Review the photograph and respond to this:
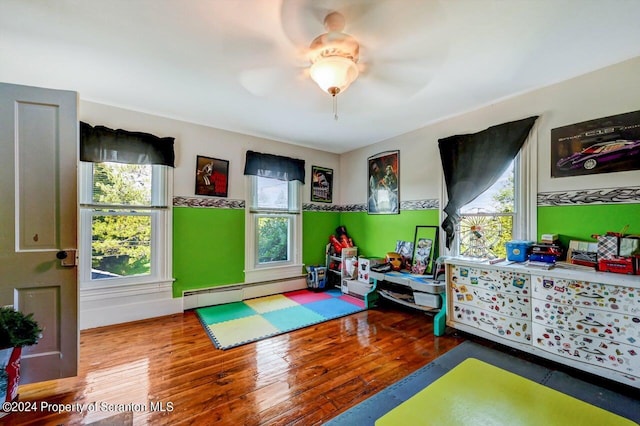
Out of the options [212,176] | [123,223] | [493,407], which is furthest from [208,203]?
[493,407]

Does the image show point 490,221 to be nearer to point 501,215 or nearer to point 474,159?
point 501,215

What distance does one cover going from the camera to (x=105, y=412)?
1.65m

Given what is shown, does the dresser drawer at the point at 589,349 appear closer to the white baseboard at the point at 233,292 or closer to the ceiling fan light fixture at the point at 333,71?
the ceiling fan light fixture at the point at 333,71

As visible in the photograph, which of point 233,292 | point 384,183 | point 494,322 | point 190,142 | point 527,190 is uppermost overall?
point 190,142

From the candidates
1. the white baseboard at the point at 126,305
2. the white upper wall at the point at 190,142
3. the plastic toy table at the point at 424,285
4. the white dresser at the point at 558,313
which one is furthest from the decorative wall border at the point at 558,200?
the white baseboard at the point at 126,305

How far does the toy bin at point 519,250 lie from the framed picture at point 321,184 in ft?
9.58

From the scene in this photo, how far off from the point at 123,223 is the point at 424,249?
3709 mm

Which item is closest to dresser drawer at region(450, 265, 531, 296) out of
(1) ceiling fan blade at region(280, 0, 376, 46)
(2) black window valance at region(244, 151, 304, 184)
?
(1) ceiling fan blade at region(280, 0, 376, 46)

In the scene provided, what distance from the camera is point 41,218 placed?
191cm

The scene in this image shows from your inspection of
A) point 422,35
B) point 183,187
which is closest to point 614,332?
point 422,35

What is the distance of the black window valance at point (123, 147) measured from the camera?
111 inches

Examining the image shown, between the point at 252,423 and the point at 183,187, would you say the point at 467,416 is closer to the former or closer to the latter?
the point at 252,423

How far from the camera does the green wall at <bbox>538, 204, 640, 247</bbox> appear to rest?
2096 mm

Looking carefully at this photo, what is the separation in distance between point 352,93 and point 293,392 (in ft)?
8.74
